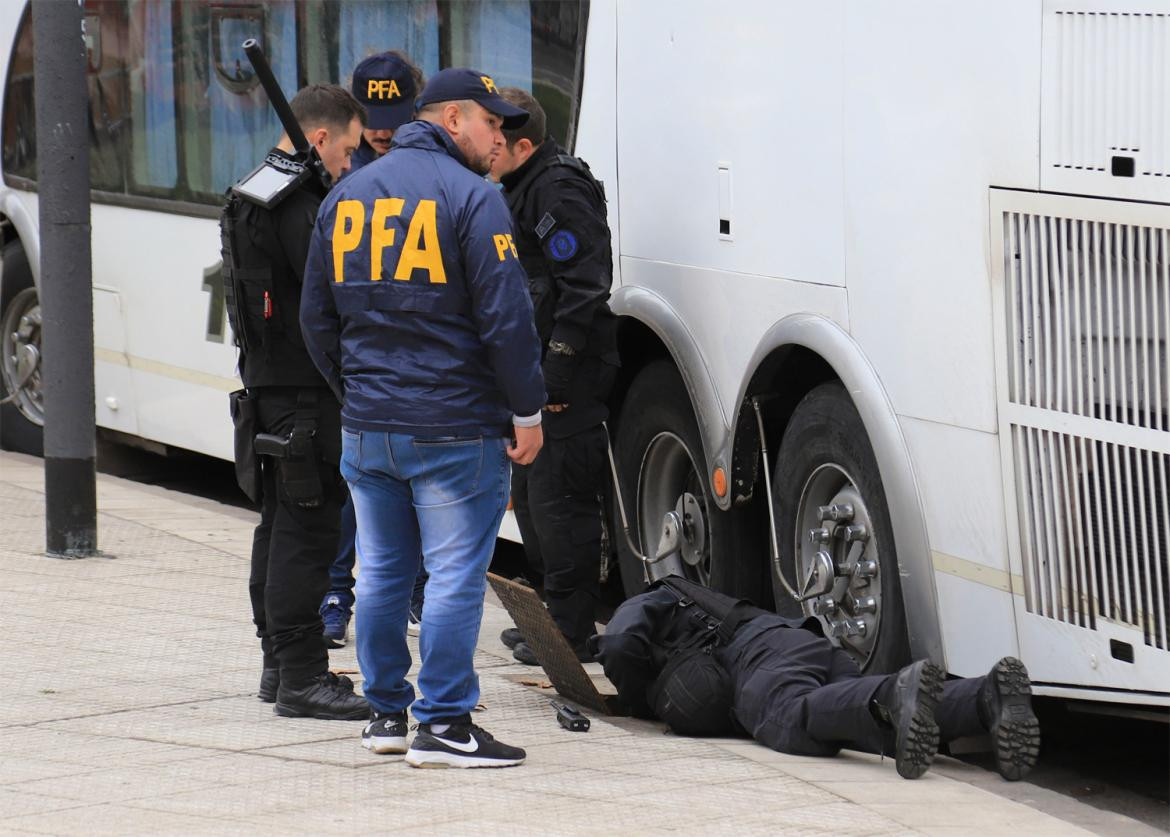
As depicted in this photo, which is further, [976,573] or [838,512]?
[838,512]

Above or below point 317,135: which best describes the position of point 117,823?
below

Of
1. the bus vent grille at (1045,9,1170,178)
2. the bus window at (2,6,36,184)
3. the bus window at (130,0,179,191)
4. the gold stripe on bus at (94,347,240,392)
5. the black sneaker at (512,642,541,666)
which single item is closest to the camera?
the bus vent grille at (1045,9,1170,178)

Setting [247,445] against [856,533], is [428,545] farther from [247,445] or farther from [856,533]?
[856,533]

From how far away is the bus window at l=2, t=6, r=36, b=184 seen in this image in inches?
447

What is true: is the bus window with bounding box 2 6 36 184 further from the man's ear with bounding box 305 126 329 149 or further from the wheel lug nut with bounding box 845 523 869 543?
→ the wheel lug nut with bounding box 845 523 869 543

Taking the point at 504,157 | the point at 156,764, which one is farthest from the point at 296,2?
the point at 156,764

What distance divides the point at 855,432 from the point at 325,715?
1.77 meters

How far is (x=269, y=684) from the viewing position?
6.01 meters

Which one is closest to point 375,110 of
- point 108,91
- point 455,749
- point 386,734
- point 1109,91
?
point 386,734

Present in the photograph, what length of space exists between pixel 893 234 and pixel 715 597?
1.23 meters

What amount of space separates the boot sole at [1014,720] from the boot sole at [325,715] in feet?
5.89

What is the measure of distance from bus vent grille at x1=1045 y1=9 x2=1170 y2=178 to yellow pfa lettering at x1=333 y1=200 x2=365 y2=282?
1749 millimetres

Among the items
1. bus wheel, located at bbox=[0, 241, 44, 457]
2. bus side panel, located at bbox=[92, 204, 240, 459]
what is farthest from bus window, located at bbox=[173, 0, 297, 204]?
bus wheel, located at bbox=[0, 241, 44, 457]

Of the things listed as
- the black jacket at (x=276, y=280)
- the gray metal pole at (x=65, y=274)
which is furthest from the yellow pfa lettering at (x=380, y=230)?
the gray metal pole at (x=65, y=274)
